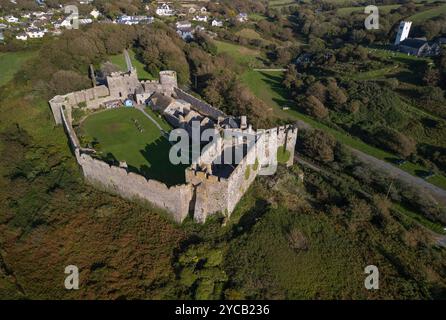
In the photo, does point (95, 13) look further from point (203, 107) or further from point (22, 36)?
point (203, 107)

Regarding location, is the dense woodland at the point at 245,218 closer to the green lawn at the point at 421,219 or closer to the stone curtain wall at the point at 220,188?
the green lawn at the point at 421,219

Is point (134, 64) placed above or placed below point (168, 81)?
below

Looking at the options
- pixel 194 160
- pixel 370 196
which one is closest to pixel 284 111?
pixel 370 196

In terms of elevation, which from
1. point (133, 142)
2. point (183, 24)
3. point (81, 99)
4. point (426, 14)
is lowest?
point (133, 142)

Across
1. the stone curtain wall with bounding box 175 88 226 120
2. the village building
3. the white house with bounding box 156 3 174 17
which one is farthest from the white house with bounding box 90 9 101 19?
the stone curtain wall with bounding box 175 88 226 120
